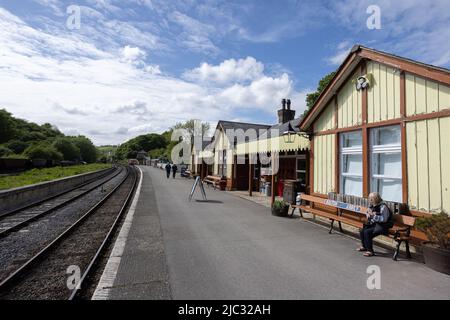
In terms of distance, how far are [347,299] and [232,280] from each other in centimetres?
163

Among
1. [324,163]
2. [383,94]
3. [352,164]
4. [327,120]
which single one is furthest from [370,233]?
[327,120]

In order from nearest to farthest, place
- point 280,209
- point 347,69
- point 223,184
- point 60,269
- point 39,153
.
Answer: point 60,269 → point 347,69 → point 280,209 → point 223,184 → point 39,153

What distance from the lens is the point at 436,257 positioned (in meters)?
4.61

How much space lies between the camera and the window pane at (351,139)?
7.68m

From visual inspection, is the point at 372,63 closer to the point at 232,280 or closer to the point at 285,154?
the point at 232,280

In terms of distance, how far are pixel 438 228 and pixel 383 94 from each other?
11.6ft

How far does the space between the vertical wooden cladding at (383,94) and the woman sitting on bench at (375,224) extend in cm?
Answer: 225

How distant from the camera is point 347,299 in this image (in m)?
3.68

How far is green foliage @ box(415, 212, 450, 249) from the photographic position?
4.59 metres

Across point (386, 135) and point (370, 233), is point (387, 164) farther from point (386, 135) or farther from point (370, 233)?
point (370, 233)

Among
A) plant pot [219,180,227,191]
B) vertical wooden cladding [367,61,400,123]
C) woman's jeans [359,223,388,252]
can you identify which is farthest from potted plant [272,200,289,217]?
plant pot [219,180,227,191]

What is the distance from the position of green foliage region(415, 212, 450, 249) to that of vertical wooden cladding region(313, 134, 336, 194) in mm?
3555

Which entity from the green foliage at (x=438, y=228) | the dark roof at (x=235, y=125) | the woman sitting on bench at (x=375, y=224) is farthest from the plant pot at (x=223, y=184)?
the green foliage at (x=438, y=228)

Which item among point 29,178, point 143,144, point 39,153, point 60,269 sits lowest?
point 60,269
